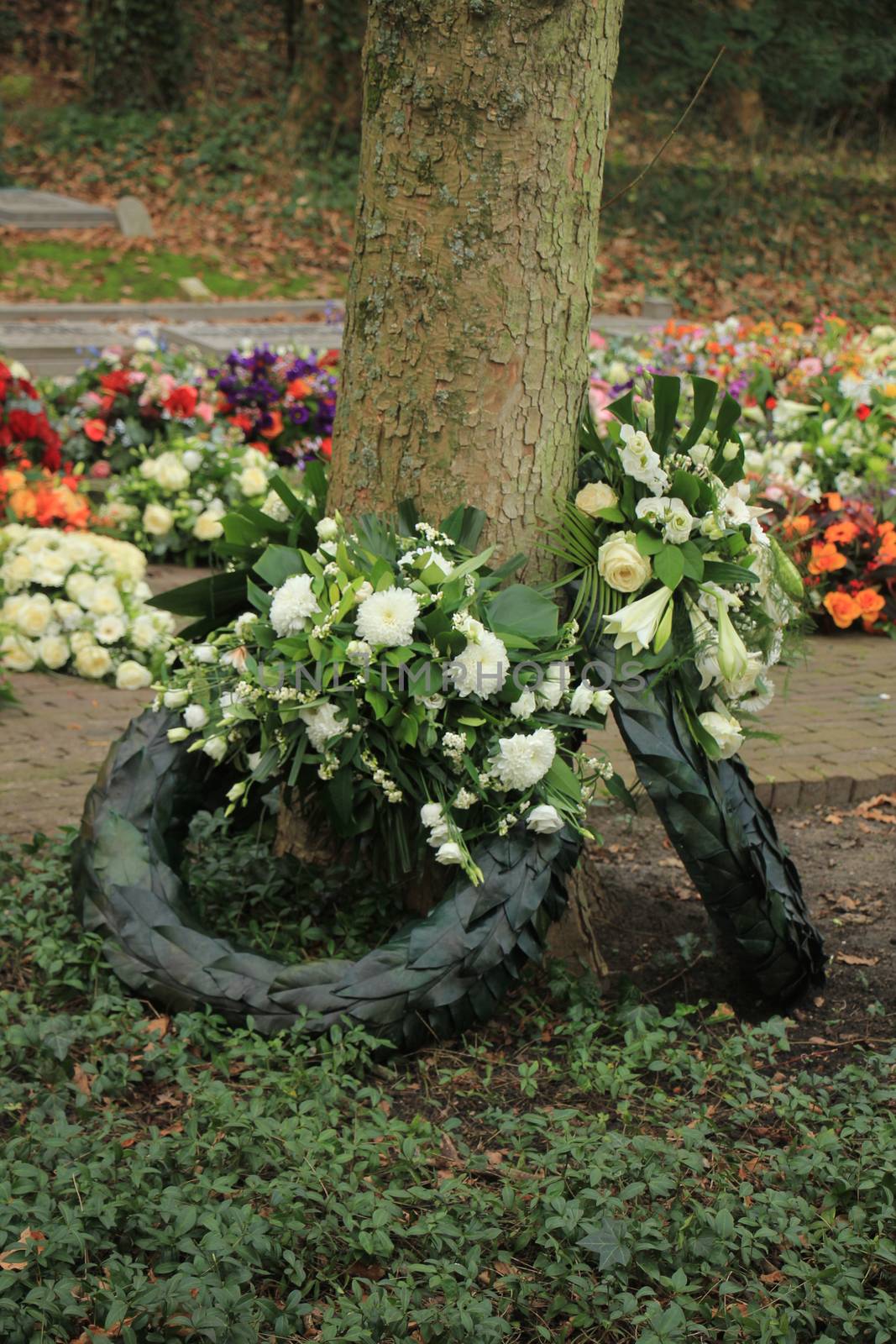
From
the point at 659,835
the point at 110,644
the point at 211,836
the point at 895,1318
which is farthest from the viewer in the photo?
the point at 110,644

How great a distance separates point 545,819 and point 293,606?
2.37 ft

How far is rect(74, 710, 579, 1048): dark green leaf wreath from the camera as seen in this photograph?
3037mm

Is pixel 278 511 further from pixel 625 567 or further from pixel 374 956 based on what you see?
pixel 374 956

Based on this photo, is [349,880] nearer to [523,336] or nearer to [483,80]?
[523,336]

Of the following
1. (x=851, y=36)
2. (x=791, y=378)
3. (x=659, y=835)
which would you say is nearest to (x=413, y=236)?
(x=659, y=835)

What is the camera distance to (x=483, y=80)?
3068 mm

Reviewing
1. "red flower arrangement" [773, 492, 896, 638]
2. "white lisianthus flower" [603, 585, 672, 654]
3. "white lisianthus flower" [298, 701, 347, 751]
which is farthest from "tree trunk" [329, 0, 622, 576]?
"red flower arrangement" [773, 492, 896, 638]

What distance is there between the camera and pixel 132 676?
219 inches

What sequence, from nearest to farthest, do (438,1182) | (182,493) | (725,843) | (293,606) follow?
1. (438,1182)
2. (293,606)
3. (725,843)
4. (182,493)

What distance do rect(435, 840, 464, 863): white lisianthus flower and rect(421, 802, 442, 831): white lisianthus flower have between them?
0.06m

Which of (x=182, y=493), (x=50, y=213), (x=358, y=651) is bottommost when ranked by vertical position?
(x=182, y=493)

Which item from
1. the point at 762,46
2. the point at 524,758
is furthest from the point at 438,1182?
the point at 762,46

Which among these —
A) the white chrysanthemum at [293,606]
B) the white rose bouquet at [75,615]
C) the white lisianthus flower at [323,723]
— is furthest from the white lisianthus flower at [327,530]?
the white rose bouquet at [75,615]

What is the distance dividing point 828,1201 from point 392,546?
5.41 feet
